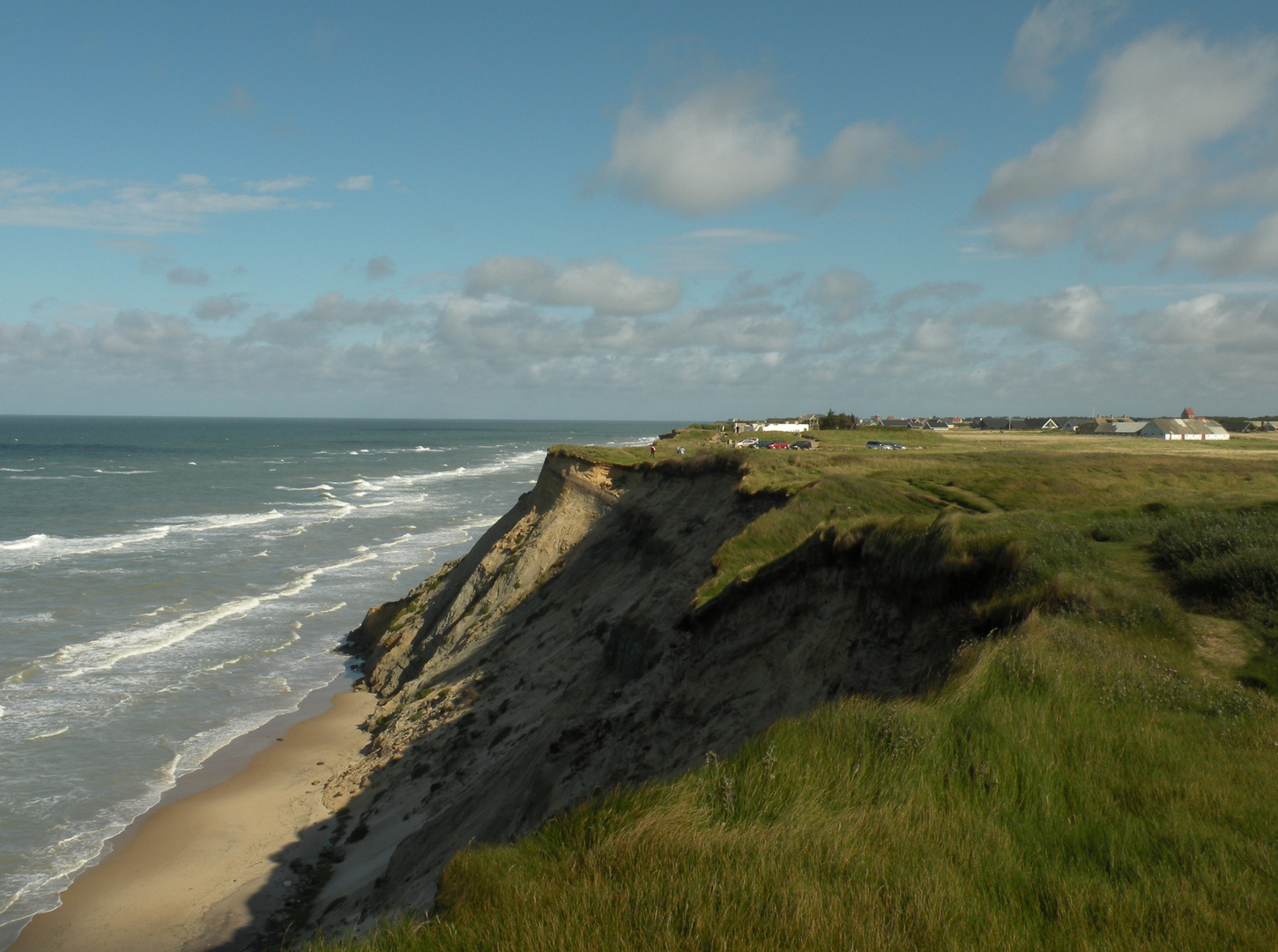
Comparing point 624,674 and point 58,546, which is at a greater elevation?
point 624,674

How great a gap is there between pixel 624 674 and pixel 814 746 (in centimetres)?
1199

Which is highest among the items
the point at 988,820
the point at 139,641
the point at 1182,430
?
the point at 1182,430

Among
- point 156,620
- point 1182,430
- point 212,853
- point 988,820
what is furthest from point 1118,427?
point 988,820

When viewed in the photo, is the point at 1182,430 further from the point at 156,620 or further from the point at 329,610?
the point at 156,620

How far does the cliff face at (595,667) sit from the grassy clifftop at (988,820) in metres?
2.70

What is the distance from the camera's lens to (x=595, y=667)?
766 inches

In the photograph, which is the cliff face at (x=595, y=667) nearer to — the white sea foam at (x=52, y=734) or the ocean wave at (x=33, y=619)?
the white sea foam at (x=52, y=734)

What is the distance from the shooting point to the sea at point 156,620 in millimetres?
20797

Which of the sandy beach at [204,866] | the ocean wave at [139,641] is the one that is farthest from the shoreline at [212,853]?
the ocean wave at [139,641]

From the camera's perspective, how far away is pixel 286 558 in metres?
50.1

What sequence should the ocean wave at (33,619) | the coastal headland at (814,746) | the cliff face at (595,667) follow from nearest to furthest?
the coastal headland at (814,746) → the cliff face at (595,667) → the ocean wave at (33,619)

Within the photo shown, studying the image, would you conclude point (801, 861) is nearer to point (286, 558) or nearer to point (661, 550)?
point (661, 550)

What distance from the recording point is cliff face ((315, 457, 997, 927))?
1352cm

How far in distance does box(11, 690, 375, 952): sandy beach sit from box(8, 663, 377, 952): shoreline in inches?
0.9
